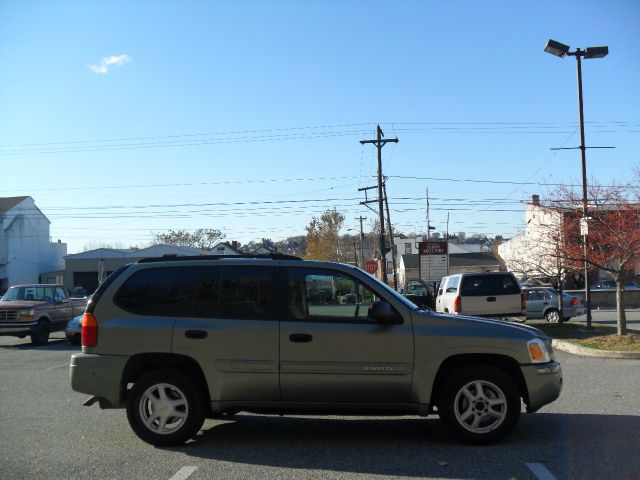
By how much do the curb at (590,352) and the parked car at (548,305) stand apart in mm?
8208

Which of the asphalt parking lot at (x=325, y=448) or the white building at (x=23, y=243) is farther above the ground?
the white building at (x=23, y=243)

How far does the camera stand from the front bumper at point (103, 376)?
642cm

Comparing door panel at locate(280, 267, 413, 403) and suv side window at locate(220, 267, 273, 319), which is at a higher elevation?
suv side window at locate(220, 267, 273, 319)

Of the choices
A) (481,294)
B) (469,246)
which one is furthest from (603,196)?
(469,246)

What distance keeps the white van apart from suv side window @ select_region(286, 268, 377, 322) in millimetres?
11025

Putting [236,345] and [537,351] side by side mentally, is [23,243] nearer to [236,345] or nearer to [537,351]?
[236,345]

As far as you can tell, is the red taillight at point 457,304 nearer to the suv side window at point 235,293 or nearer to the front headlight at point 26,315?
the suv side window at point 235,293

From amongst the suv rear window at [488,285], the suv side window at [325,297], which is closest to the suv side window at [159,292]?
the suv side window at [325,297]

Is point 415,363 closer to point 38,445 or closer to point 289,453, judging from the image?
point 289,453

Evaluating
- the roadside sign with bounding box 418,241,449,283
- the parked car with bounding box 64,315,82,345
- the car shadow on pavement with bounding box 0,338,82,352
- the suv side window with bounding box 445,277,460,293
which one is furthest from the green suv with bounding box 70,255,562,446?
the roadside sign with bounding box 418,241,449,283

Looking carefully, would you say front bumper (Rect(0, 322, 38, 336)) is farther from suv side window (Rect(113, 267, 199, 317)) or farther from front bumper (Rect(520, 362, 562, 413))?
front bumper (Rect(520, 362, 562, 413))

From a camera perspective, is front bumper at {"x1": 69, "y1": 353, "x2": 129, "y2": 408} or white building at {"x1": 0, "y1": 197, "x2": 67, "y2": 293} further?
white building at {"x1": 0, "y1": 197, "x2": 67, "y2": 293}

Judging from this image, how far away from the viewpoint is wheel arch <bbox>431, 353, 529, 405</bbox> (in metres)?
6.37

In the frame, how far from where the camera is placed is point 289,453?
6.16 metres
